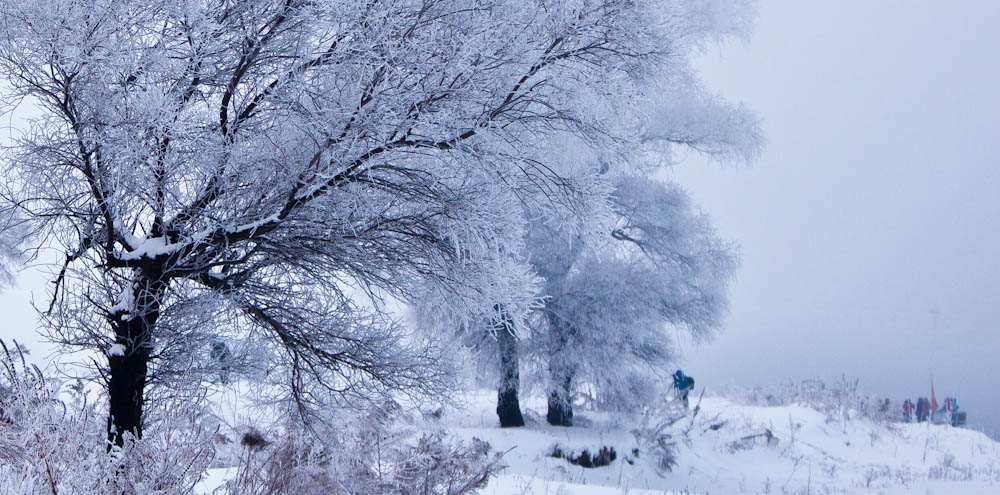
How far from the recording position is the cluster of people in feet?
59.0

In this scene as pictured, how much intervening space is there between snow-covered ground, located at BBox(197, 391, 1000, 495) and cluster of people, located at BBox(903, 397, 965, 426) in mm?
1437

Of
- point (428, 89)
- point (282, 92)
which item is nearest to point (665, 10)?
point (428, 89)

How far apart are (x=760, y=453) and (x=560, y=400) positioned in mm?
4126

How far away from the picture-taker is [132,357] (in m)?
4.97

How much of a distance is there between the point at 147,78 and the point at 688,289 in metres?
10.6

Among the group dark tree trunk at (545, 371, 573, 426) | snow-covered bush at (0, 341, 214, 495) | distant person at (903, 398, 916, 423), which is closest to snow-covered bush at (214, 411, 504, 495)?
snow-covered bush at (0, 341, 214, 495)

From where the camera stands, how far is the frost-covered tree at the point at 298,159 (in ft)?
13.3

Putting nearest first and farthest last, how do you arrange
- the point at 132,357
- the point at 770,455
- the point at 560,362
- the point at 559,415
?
the point at 132,357
the point at 560,362
the point at 559,415
the point at 770,455

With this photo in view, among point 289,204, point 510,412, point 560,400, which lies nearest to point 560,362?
point 560,400

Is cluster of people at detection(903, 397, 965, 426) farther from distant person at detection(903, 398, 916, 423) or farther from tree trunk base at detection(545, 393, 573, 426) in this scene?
tree trunk base at detection(545, 393, 573, 426)

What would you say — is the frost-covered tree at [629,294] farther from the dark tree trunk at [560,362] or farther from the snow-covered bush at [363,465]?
the snow-covered bush at [363,465]

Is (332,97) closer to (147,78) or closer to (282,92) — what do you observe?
(282,92)

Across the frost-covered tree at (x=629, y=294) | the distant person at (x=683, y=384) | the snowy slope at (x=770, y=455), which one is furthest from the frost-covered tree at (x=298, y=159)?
the distant person at (x=683, y=384)

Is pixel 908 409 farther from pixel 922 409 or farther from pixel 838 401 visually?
pixel 838 401
